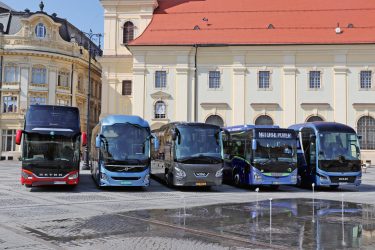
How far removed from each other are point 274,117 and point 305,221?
3098 centimetres

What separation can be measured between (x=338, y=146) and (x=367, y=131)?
2217 centimetres

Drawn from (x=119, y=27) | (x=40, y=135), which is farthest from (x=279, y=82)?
(x=40, y=135)

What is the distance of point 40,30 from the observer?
165 ft

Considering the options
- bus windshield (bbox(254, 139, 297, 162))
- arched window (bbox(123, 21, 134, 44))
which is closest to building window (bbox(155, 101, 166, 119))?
arched window (bbox(123, 21, 134, 44))

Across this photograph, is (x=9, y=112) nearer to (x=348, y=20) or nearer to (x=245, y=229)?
(x=348, y=20)

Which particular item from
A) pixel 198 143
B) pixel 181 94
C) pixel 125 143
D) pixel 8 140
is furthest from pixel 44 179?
pixel 8 140

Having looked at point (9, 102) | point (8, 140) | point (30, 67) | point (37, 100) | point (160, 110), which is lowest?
point (8, 140)

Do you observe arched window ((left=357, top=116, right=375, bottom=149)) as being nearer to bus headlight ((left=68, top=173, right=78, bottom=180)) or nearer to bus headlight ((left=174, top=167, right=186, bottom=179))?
bus headlight ((left=174, top=167, right=186, bottom=179))

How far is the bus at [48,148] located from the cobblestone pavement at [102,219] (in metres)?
0.64

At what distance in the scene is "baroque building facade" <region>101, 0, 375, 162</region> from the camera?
137ft

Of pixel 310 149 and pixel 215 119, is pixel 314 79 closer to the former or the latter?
pixel 215 119

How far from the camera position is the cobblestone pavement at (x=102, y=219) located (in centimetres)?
884

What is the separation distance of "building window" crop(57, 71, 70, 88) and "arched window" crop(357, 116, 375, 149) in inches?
1244

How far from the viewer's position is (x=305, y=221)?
1175cm
